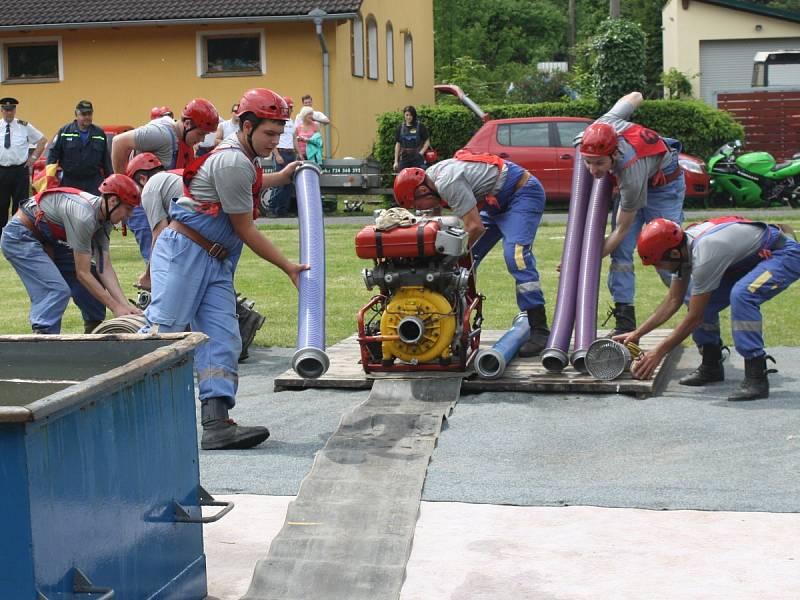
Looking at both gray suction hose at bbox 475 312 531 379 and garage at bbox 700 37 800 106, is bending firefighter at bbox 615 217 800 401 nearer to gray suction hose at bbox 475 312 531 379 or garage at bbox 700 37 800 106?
gray suction hose at bbox 475 312 531 379

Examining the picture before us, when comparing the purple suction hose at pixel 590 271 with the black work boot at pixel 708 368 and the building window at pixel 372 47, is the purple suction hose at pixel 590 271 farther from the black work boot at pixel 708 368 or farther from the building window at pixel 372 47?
the building window at pixel 372 47

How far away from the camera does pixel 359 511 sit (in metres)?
5.62

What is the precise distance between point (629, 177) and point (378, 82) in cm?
2470

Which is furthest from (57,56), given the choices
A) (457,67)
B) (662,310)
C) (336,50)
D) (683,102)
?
(662,310)

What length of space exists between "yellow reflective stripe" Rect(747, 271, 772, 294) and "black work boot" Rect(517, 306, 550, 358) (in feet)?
6.20

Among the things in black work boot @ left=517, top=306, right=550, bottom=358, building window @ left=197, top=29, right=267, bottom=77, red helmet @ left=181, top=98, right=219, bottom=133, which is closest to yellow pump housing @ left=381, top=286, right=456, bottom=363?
black work boot @ left=517, top=306, right=550, bottom=358

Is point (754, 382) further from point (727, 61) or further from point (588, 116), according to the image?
point (727, 61)

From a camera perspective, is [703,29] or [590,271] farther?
[703,29]

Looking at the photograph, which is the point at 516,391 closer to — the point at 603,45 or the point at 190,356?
the point at 190,356

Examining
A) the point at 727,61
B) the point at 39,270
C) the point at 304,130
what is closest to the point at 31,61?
the point at 304,130

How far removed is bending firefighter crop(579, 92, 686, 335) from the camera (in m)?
8.54

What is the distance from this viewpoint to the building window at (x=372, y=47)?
32156 mm

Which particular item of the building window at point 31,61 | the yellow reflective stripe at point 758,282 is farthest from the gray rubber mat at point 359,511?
the building window at point 31,61

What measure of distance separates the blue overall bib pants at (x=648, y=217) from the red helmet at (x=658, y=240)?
62.8 inches
